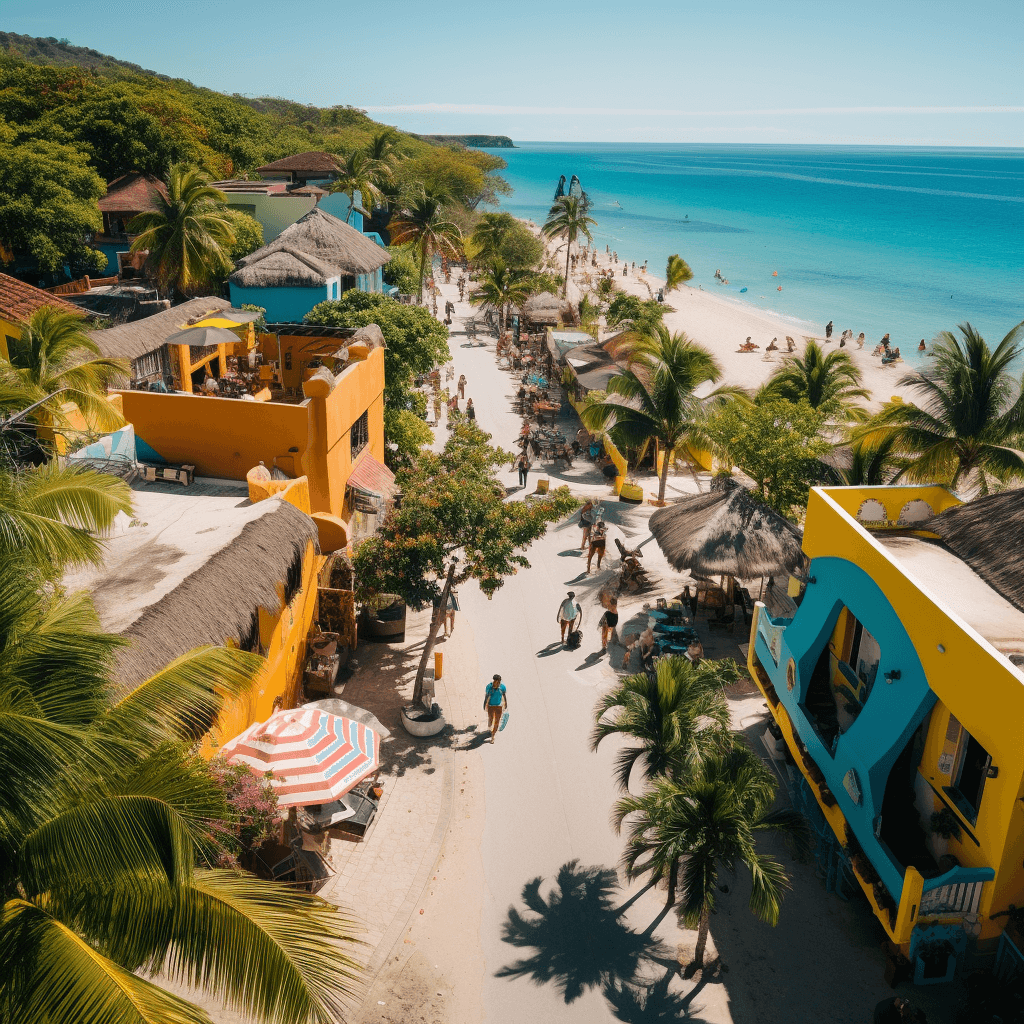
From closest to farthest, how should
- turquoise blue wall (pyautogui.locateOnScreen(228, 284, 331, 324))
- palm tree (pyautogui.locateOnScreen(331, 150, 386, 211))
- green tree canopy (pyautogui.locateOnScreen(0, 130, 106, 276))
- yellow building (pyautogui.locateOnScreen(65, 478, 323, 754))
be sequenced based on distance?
yellow building (pyautogui.locateOnScreen(65, 478, 323, 754))
turquoise blue wall (pyautogui.locateOnScreen(228, 284, 331, 324))
green tree canopy (pyautogui.locateOnScreen(0, 130, 106, 276))
palm tree (pyautogui.locateOnScreen(331, 150, 386, 211))

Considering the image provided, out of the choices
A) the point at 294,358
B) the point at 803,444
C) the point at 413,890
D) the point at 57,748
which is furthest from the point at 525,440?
the point at 57,748

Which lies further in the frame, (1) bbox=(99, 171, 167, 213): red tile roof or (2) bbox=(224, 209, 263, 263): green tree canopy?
(1) bbox=(99, 171, 167, 213): red tile roof

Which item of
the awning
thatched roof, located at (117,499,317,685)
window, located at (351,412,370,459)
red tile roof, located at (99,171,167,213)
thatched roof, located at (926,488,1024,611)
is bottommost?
the awning

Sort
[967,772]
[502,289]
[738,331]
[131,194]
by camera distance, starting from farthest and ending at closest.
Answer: [738,331], [502,289], [131,194], [967,772]

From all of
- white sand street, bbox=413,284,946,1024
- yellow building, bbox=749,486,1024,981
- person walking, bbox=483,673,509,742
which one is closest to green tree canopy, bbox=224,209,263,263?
white sand street, bbox=413,284,946,1024

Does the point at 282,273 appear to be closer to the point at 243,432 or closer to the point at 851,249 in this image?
the point at 243,432

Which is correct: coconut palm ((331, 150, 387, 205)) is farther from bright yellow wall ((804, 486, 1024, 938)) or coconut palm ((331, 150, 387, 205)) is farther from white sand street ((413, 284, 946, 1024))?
bright yellow wall ((804, 486, 1024, 938))

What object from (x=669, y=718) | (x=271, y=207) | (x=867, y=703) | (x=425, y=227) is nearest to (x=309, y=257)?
(x=271, y=207)
